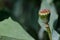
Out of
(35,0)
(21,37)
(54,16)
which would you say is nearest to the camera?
(21,37)

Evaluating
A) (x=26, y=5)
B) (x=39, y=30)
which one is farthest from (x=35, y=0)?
(x=39, y=30)

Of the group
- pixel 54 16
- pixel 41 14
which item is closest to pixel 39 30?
pixel 54 16

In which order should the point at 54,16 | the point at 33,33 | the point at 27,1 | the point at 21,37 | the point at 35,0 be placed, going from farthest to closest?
the point at 27,1 → the point at 35,0 → the point at 33,33 → the point at 54,16 → the point at 21,37

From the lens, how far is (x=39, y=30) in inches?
62.1

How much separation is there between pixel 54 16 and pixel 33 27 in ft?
1.48

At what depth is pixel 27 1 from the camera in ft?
7.23

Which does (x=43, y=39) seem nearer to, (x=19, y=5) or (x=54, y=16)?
(x=54, y=16)

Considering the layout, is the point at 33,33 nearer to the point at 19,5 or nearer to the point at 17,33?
the point at 17,33

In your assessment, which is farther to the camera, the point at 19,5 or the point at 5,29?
the point at 19,5

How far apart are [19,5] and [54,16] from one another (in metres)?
1.13

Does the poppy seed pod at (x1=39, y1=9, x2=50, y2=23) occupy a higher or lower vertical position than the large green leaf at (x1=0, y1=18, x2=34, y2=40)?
higher

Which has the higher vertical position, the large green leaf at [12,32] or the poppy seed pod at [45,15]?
the poppy seed pod at [45,15]

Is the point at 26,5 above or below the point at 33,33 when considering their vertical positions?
above

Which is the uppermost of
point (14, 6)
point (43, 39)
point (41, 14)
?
point (14, 6)
